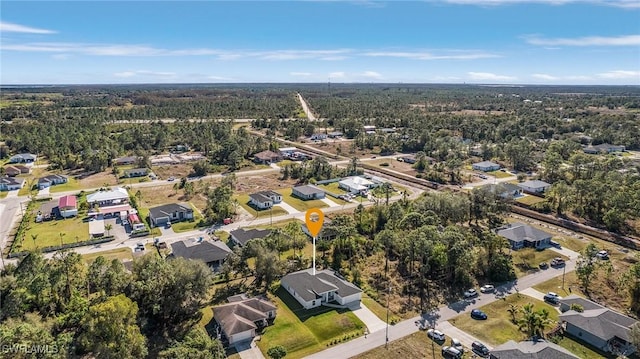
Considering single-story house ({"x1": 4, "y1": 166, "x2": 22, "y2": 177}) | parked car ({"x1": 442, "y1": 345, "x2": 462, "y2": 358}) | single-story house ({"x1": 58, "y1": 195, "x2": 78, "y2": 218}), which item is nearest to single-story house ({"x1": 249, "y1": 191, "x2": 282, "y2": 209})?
single-story house ({"x1": 58, "y1": 195, "x2": 78, "y2": 218})

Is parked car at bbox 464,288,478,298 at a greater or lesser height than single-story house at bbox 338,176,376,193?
lesser

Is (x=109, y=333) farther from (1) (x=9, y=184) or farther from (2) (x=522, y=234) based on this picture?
(1) (x=9, y=184)

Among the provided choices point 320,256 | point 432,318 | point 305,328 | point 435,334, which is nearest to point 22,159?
point 320,256

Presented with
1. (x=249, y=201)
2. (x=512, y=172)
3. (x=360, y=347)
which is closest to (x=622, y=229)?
(x=512, y=172)

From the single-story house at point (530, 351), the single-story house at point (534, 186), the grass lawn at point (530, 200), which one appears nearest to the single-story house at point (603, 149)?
the single-story house at point (534, 186)

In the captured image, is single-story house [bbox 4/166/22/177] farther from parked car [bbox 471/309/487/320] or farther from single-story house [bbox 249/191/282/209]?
parked car [bbox 471/309/487/320]

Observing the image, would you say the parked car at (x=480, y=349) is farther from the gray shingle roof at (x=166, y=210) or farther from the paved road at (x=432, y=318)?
the gray shingle roof at (x=166, y=210)
